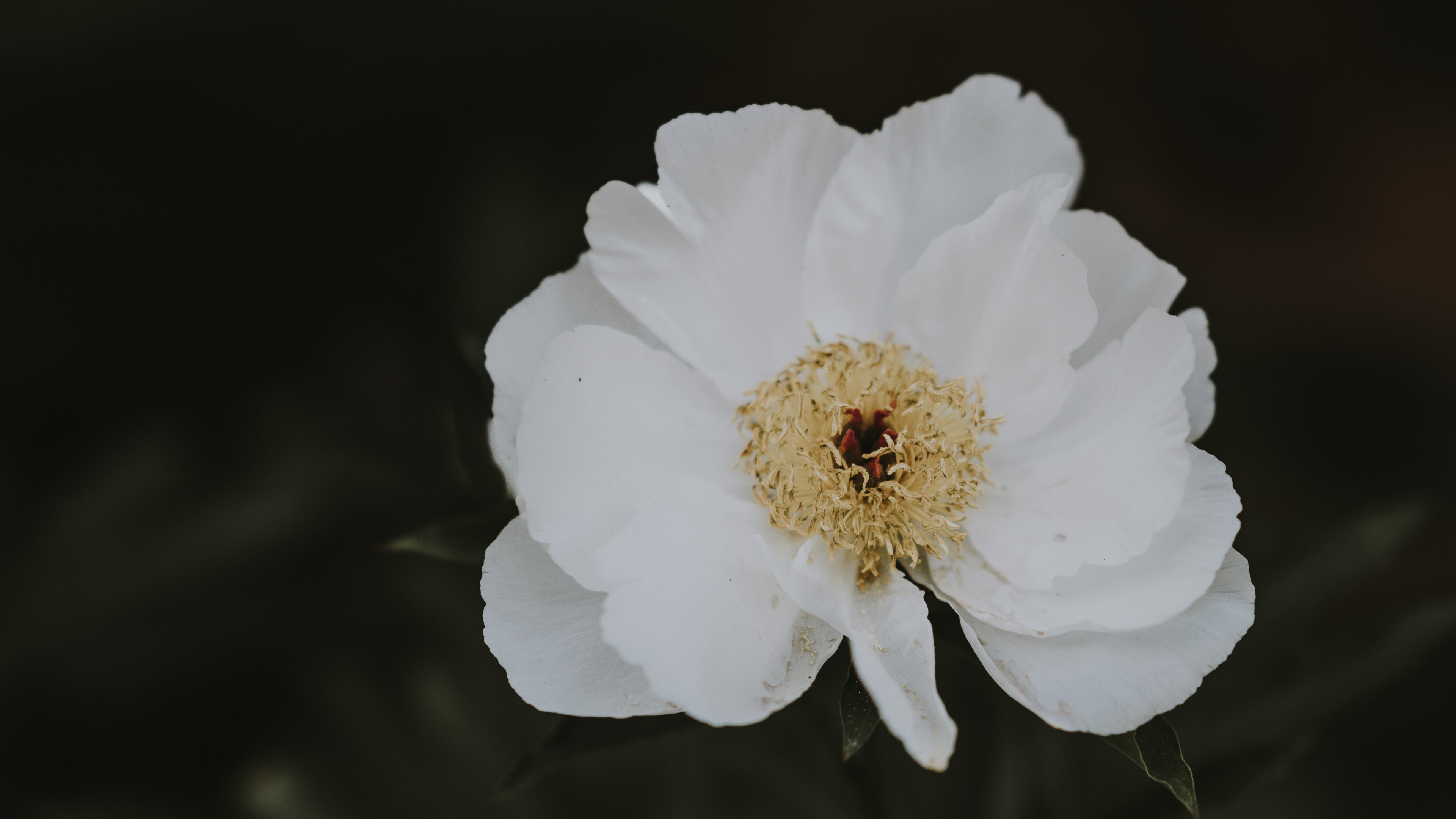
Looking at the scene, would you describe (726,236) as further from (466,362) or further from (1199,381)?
(1199,381)

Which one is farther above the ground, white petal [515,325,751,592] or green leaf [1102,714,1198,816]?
white petal [515,325,751,592]

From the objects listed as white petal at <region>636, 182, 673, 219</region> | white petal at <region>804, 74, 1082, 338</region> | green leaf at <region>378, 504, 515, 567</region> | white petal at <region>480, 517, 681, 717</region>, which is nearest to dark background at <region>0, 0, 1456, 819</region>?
green leaf at <region>378, 504, 515, 567</region>

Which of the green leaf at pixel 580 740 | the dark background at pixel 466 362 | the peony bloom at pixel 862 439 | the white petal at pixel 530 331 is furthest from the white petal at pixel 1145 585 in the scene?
the white petal at pixel 530 331

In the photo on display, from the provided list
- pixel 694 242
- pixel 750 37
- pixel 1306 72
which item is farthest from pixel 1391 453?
pixel 694 242

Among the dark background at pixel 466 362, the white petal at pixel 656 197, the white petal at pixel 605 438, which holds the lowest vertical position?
the dark background at pixel 466 362

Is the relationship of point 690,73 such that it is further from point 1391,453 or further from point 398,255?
point 1391,453

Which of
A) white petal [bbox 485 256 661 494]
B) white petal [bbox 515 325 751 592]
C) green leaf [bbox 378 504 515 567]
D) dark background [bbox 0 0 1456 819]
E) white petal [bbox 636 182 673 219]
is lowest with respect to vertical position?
dark background [bbox 0 0 1456 819]

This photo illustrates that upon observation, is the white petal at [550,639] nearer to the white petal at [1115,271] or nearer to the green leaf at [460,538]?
the green leaf at [460,538]

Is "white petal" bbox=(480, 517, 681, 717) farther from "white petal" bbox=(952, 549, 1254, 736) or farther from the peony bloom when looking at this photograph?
"white petal" bbox=(952, 549, 1254, 736)
